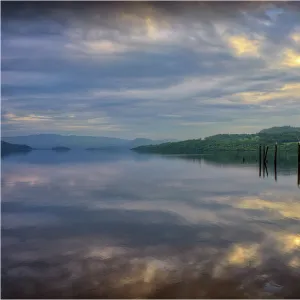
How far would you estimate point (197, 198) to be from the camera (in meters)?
28.0

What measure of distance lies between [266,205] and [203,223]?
7.07 meters

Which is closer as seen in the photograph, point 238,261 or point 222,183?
point 238,261

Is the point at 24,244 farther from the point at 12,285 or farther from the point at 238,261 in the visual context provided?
the point at 238,261

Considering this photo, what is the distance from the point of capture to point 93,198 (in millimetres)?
29391

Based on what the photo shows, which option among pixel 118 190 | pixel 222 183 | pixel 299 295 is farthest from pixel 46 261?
pixel 222 183

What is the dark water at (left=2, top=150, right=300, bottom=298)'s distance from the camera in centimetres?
1102

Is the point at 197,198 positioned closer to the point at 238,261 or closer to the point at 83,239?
the point at 83,239

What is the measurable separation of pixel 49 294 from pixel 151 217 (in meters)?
11.3

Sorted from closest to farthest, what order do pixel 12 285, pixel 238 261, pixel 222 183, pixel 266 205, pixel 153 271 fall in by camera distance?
pixel 12 285 → pixel 153 271 → pixel 238 261 → pixel 266 205 → pixel 222 183

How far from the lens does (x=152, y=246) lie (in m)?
15.3

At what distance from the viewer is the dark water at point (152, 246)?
11016 millimetres

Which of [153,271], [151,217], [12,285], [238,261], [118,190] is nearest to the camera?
[12,285]

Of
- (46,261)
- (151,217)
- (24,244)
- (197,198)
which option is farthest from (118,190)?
(46,261)

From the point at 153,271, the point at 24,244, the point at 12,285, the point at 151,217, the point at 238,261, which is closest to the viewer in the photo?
the point at 12,285
